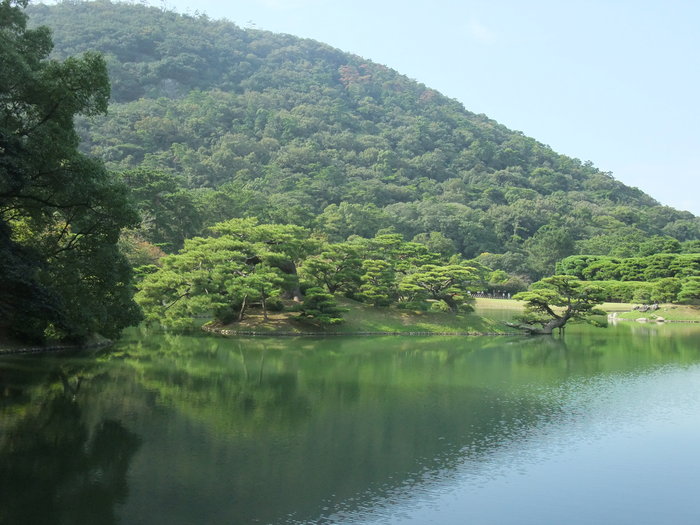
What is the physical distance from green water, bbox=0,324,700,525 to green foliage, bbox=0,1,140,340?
7.11 feet

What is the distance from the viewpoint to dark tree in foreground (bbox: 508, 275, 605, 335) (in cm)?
3047

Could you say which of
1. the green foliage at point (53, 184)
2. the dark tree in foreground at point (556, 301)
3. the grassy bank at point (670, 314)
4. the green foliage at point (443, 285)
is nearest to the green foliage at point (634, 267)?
the grassy bank at point (670, 314)

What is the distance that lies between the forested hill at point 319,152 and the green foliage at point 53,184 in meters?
27.1

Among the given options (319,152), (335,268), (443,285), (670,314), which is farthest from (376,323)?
(319,152)

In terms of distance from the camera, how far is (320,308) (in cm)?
2761

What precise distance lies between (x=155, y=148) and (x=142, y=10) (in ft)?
215

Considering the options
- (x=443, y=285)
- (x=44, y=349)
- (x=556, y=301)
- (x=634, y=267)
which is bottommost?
(x=44, y=349)

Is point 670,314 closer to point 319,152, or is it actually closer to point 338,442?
point 338,442

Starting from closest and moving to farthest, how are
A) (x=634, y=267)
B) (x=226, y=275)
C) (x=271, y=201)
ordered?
(x=226, y=275), (x=634, y=267), (x=271, y=201)

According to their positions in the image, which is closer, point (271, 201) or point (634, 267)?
point (634, 267)

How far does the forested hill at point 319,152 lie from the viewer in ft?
201

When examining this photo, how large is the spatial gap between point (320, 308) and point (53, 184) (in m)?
15.8

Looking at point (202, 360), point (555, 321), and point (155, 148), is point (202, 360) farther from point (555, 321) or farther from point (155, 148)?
point (155, 148)

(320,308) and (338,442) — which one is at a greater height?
(320,308)
